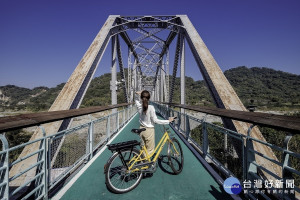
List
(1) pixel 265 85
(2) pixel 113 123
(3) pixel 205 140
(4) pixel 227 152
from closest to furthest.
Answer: (3) pixel 205 140 < (4) pixel 227 152 < (2) pixel 113 123 < (1) pixel 265 85

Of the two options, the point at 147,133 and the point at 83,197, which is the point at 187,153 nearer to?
the point at 147,133

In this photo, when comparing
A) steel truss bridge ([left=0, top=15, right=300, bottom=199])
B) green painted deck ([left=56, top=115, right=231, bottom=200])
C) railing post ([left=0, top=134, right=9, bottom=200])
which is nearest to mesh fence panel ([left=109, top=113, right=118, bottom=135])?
steel truss bridge ([left=0, top=15, right=300, bottom=199])

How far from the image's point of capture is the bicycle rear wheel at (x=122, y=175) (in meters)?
2.17

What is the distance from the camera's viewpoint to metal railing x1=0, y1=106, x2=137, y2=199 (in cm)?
141

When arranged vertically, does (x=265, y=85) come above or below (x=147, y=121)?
above

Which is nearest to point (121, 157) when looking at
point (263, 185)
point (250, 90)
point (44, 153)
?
point (44, 153)

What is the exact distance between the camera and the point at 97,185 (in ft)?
7.78

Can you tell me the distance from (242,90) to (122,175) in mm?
79395

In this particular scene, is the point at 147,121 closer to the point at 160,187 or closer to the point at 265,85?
the point at 160,187

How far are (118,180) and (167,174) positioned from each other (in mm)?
811

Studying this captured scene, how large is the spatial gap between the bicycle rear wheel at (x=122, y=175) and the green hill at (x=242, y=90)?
5438cm

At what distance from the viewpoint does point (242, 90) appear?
70.8 meters

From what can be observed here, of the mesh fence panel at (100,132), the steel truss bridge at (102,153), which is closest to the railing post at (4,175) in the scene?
the steel truss bridge at (102,153)

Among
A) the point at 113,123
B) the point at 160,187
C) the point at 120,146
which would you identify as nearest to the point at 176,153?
the point at 160,187
